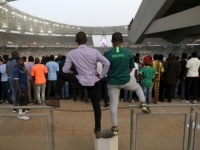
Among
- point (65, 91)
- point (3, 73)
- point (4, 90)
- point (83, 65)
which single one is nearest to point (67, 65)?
point (83, 65)

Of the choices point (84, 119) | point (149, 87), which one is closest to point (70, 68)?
point (84, 119)

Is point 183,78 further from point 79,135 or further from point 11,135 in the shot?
point 11,135

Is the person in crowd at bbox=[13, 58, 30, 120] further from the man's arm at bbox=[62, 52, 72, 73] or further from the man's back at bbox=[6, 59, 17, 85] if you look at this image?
the man's arm at bbox=[62, 52, 72, 73]

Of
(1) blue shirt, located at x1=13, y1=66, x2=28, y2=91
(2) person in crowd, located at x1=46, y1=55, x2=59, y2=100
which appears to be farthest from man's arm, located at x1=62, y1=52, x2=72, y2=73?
(2) person in crowd, located at x1=46, y1=55, x2=59, y2=100

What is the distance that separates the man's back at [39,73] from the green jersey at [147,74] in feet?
10.7

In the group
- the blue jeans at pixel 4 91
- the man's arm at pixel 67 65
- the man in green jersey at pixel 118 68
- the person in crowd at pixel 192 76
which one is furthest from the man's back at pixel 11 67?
the person in crowd at pixel 192 76

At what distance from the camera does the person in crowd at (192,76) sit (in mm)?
6281

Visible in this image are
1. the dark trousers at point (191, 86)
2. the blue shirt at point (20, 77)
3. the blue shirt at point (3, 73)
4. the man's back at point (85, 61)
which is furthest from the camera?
the dark trousers at point (191, 86)

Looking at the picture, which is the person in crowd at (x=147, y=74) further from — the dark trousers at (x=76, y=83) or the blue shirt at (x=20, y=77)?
the blue shirt at (x=20, y=77)

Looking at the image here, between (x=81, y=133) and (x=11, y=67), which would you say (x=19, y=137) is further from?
(x=11, y=67)

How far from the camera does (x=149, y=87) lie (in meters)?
6.04

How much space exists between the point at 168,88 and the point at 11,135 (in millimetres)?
5412

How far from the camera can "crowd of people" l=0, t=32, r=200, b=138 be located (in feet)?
9.29

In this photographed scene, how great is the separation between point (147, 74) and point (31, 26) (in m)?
67.9
